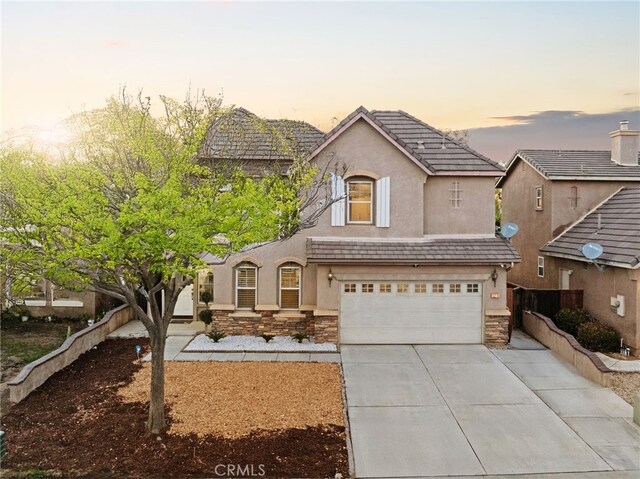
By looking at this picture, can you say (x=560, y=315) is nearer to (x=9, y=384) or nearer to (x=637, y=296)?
(x=637, y=296)

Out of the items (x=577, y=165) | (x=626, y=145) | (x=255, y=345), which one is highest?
(x=626, y=145)

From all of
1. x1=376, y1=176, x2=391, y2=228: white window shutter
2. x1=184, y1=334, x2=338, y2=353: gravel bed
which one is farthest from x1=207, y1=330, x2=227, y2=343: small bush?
x1=376, y1=176, x2=391, y2=228: white window shutter

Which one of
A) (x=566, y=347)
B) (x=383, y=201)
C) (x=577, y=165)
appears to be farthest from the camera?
(x=577, y=165)

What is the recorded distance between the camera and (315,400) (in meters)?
A: 11.2

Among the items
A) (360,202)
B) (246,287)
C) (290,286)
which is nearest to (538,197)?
(360,202)

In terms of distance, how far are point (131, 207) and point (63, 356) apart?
719cm

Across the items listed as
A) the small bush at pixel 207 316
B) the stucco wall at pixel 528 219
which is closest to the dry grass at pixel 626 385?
the stucco wall at pixel 528 219

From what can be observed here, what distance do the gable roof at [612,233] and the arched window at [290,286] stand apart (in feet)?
32.9

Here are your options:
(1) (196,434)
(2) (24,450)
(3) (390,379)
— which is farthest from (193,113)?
(3) (390,379)

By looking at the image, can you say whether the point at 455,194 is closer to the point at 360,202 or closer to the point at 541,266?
the point at 360,202

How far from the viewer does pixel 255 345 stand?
615 inches

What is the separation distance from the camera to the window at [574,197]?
20438 millimetres

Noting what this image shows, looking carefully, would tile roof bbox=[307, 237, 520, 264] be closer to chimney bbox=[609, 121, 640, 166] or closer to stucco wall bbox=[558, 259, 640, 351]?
stucco wall bbox=[558, 259, 640, 351]

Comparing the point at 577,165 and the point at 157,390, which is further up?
the point at 577,165
